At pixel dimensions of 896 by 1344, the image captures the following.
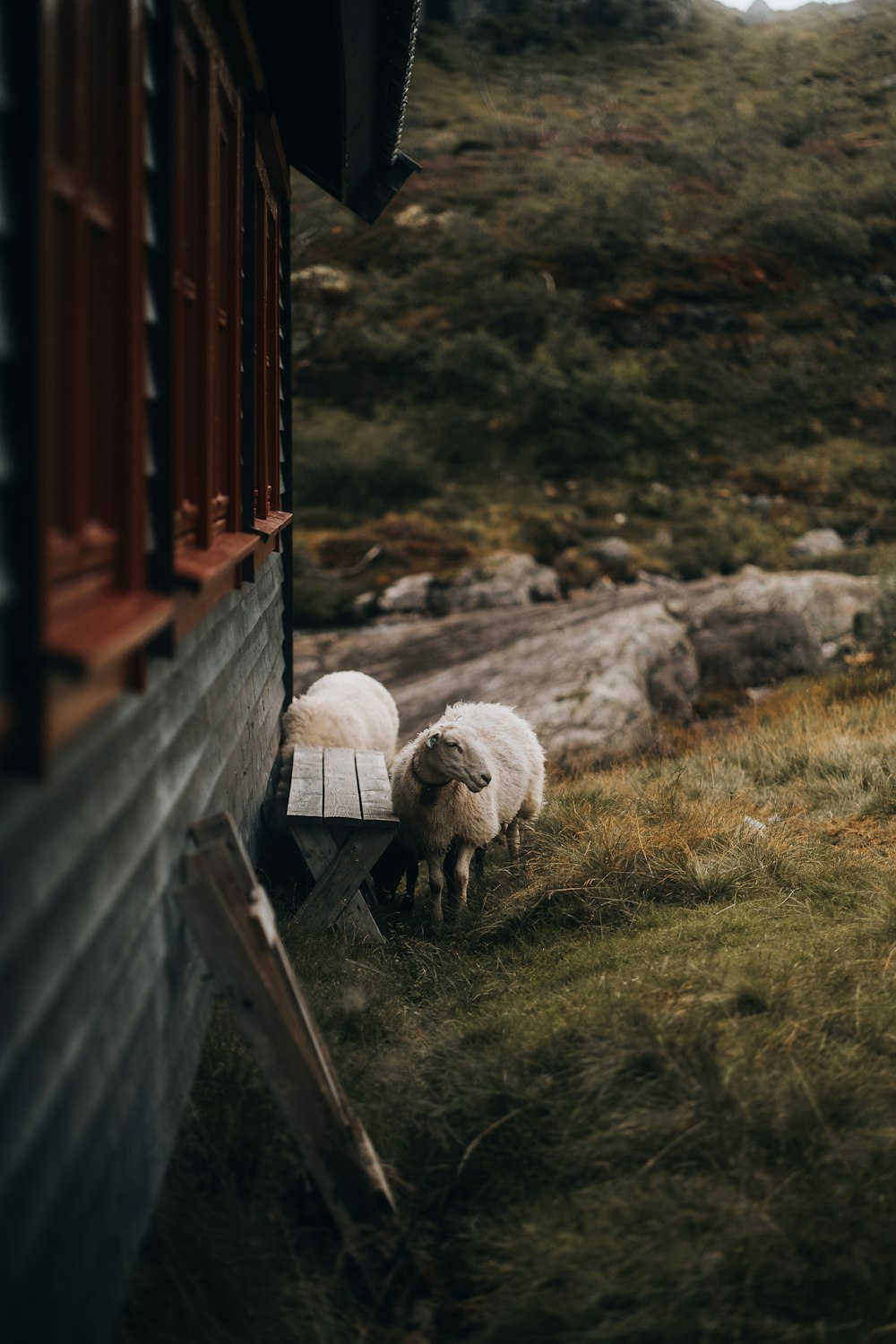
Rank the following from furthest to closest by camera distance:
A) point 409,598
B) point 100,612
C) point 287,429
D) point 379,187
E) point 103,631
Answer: point 409,598
point 287,429
point 379,187
point 100,612
point 103,631

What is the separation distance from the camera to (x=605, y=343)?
33.1 meters

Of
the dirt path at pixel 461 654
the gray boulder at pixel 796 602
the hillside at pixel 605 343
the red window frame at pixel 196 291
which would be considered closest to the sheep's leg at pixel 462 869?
the red window frame at pixel 196 291

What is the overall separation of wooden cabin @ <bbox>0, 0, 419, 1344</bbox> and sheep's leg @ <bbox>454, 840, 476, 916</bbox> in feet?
7.77

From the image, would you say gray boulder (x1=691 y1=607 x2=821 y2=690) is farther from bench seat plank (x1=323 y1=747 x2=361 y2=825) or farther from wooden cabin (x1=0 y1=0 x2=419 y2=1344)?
wooden cabin (x1=0 y1=0 x2=419 y2=1344)

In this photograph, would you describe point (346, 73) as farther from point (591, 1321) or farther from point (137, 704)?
point (591, 1321)

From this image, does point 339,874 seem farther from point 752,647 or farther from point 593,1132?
point 752,647

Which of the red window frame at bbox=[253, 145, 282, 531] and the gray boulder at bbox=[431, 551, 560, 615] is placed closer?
the red window frame at bbox=[253, 145, 282, 531]

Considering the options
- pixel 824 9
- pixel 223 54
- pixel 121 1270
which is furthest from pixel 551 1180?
pixel 824 9

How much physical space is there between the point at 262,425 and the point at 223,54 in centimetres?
245

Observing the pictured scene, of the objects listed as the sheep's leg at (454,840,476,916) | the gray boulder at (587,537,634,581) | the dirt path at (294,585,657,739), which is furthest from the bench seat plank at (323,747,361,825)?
the gray boulder at (587,537,634,581)

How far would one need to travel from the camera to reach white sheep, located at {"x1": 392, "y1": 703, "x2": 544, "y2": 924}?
567cm

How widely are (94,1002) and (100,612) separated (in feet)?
2.53

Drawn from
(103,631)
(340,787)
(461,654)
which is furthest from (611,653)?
(103,631)

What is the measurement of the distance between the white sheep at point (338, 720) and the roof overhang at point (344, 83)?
3565 mm
